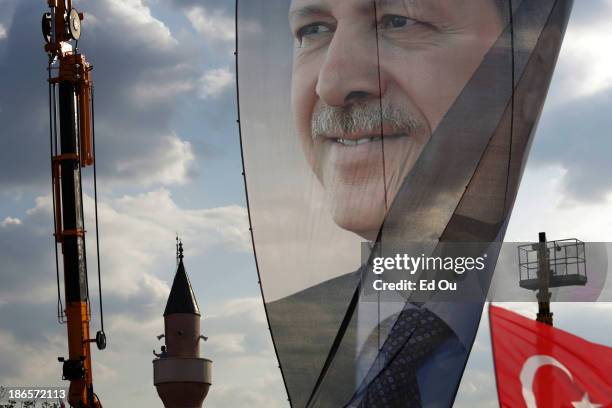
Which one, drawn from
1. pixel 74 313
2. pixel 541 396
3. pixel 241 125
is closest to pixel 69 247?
pixel 74 313

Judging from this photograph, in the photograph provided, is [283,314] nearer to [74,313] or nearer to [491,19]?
[491,19]

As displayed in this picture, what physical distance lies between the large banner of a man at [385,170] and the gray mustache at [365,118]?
0.05 feet

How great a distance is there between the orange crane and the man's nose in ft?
69.6

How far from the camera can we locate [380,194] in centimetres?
1321

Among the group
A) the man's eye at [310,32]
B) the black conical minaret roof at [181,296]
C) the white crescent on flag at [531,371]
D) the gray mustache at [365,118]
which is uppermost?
the black conical minaret roof at [181,296]

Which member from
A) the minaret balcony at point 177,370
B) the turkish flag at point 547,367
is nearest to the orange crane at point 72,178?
the minaret balcony at point 177,370

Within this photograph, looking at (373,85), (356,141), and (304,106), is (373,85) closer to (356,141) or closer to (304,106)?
(356,141)

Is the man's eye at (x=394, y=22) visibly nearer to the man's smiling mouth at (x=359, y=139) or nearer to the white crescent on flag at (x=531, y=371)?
the man's smiling mouth at (x=359, y=139)

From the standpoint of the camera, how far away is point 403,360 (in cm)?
1280

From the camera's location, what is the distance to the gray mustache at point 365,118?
1323 centimetres

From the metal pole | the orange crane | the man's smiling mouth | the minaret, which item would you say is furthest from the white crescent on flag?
the minaret

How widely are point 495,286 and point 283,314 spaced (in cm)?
243

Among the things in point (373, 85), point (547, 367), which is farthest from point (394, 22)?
point (547, 367)

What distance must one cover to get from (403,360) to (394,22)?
3.80 metres
